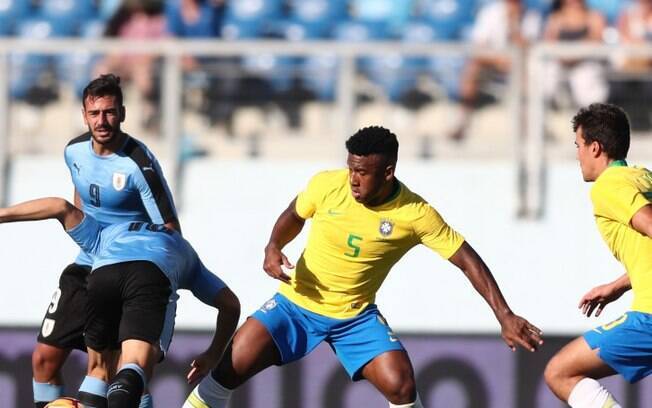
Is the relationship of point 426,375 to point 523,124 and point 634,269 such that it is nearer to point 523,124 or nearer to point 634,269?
point 523,124

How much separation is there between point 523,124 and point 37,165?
350 cm

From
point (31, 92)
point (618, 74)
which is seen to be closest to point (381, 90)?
point (618, 74)

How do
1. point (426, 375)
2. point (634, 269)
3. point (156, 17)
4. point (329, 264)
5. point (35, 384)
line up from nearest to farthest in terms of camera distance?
point (634, 269) → point (329, 264) → point (35, 384) → point (426, 375) → point (156, 17)

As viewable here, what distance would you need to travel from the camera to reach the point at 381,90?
401 inches

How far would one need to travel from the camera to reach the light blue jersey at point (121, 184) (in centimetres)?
742

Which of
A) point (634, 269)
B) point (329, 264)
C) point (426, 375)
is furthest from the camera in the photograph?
point (426, 375)

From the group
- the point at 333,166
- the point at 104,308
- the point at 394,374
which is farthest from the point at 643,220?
the point at 333,166

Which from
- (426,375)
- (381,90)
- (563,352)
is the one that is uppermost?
(381,90)

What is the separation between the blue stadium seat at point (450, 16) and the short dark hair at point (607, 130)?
5.63 metres

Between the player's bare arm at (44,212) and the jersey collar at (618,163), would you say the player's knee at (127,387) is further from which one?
the jersey collar at (618,163)

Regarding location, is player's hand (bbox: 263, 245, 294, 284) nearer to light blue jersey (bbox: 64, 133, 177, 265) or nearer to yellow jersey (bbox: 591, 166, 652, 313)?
light blue jersey (bbox: 64, 133, 177, 265)

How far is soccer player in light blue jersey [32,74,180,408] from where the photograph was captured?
24.4 feet

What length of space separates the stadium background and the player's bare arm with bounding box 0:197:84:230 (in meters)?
2.79

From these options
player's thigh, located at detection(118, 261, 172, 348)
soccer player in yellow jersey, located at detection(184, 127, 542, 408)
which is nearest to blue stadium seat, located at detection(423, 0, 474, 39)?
soccer player in yellow jersey, located at detection(184, 127, 542, 408)
